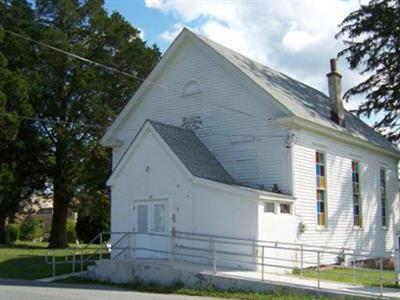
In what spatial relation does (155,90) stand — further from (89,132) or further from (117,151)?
(89,132)

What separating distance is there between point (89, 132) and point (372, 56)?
57.8ft

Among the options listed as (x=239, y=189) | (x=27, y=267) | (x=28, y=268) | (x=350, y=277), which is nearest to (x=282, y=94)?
(x=239, y=189)

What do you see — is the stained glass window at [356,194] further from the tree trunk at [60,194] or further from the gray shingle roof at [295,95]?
the tree trunk at [60,194]

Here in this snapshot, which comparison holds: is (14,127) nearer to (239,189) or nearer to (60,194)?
(60,194)

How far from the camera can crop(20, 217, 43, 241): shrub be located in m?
59.7

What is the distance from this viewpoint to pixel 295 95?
2642 cm

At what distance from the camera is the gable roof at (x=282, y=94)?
23359mm

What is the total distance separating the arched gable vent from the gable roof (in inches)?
56.9

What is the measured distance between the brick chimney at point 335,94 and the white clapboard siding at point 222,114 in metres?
4.98

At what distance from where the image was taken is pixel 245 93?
77.4 feet

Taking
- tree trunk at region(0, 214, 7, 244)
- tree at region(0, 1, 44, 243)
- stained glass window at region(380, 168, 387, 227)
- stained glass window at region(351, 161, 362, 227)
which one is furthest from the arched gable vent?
tree trunk at region(0, 214, 7, 244)

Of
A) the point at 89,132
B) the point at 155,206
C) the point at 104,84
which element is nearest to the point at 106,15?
the point at 104,84

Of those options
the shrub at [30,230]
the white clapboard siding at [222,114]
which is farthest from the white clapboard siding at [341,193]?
the shrub at [30,230]

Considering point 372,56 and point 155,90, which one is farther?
point 372,56
